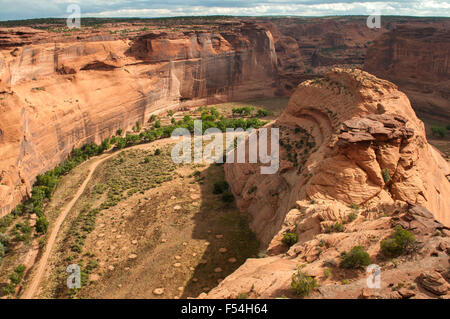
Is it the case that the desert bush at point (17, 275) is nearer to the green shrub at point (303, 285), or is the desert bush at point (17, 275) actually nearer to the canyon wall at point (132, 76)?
the canyon wall at point (132, 76)

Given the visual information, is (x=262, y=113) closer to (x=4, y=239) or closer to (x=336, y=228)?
(x=4, y=239)

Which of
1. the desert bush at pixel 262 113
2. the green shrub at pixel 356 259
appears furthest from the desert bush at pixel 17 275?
the desert bush at pixel 262 113

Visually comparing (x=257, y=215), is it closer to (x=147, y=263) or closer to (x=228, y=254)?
(x=228, y=254)

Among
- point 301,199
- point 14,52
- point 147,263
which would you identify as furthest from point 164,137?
point 301,199

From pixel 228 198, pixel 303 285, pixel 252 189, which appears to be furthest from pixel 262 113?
pixel 303 285

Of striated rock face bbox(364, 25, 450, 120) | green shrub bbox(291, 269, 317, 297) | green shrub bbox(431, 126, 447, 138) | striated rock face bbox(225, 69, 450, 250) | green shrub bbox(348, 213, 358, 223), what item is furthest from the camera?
striated rock face bbox(364, 25, 450, 120)

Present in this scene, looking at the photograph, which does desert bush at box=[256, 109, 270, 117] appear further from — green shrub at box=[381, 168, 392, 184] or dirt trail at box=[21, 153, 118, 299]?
green shrub at box=[381, 168, 392, 184]

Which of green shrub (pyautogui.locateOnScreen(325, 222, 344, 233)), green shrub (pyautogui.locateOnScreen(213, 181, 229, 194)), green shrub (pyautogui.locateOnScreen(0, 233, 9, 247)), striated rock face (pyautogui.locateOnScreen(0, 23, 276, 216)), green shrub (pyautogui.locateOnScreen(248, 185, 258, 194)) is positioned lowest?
green shrub (pyautogui.locateOnScreen(0, 233, 9, 247))

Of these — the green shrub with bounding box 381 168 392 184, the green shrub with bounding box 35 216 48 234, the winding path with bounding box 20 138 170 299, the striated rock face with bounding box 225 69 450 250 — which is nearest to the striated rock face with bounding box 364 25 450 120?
the striated rock face with bounding box 225 69 450 250
